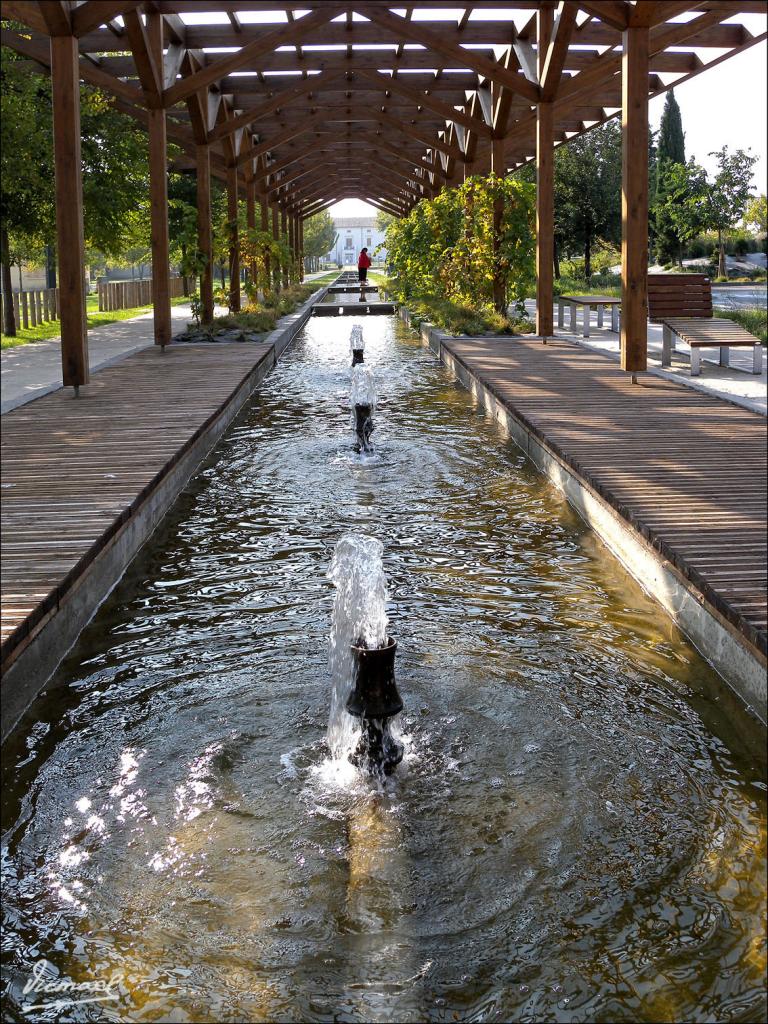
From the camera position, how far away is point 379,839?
335 cm

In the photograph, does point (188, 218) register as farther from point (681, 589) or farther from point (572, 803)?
point (572, 803)

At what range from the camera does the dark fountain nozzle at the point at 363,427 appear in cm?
879

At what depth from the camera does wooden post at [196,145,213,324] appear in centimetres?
1698

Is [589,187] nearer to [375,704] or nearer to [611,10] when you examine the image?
[611,10]

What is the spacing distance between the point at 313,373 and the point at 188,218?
4.42 meters

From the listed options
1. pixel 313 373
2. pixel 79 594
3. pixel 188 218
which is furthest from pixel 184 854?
pixel 188 218

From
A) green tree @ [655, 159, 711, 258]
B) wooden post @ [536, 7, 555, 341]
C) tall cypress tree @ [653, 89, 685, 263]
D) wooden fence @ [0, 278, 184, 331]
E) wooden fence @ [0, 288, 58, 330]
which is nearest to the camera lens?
wooden post @ [536, 7, 555, 341]

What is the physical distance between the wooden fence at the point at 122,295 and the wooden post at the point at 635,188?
59.5 feet

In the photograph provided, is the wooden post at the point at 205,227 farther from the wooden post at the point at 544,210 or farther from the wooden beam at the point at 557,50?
the wooden beam at the point at 557,50

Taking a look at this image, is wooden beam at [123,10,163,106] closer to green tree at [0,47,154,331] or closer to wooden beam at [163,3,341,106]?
wooden beam at [163,3,341,106]

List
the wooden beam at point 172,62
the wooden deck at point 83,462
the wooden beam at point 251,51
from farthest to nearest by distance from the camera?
the wooden beam at point 172,62
the wooden beam at point 251,51
the wooden deck at point 83,462

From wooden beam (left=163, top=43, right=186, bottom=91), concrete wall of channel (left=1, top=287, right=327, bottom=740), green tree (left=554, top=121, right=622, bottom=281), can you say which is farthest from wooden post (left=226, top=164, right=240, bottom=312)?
green tree (left=554, top=121, right=622, bottom=281)

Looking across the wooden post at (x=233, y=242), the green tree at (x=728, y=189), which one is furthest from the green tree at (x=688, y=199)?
the wooden post at (x=233, y=242)

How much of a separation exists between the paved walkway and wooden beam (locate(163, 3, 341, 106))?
311cm
